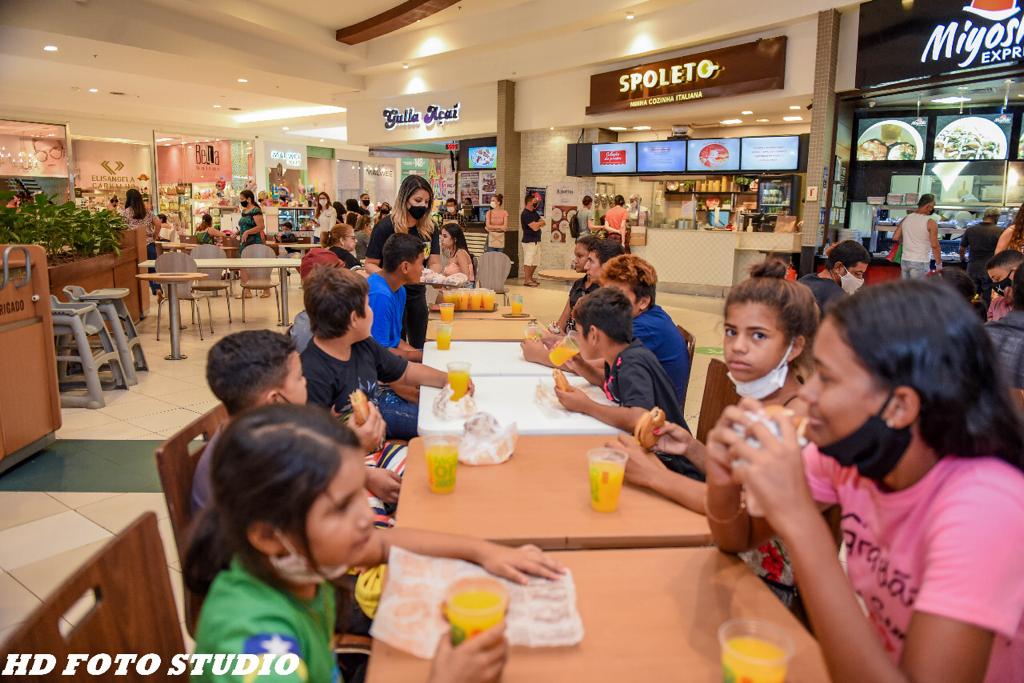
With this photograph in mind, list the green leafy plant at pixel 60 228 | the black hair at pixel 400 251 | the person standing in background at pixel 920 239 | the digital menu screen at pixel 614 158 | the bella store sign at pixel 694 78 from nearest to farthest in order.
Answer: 1. the black hair at pixel 400 251
2. the green leafy plant at pixel 60 228
3. the person standing in background at pixel 920 239
4. the bella store sign at pixel 694 78
5. the digital menu screen at pixel 614 158

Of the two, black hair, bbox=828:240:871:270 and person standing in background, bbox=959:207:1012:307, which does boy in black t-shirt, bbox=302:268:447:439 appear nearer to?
black hair, bbox=828:240:871:270

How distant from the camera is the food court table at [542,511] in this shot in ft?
4.86

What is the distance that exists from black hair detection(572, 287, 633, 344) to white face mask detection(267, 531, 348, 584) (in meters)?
1.55

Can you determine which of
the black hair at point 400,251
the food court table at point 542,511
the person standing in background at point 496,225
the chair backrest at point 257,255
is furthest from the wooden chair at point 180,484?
the person standing in background at point 496,225

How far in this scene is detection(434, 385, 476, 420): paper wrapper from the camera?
2.29 m

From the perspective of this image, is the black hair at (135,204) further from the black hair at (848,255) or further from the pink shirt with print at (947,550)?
the pink shirt with print at (947,550)

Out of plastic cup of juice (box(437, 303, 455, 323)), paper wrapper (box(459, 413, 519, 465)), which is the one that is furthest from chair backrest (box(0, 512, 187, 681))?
plastic cup of juice (box(437, 303, 455, 323))

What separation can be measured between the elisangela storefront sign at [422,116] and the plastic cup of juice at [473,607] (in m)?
13.4

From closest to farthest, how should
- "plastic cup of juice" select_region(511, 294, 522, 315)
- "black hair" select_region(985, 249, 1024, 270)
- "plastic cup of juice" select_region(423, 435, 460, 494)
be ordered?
"plastic cup of juice" select_region(423, 435, 460, 494)
"black hair" select_region(985, 249, 1024, 270)
"plastic cup of juice" select_region(511, 294, 522, 315)

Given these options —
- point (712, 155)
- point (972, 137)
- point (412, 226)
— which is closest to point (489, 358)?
point (412, 226)

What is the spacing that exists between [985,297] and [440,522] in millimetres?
5997

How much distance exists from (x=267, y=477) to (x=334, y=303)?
55.9 inches

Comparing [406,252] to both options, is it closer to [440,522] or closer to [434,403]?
[434,403]

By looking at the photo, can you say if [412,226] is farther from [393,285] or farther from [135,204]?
[135,204]
